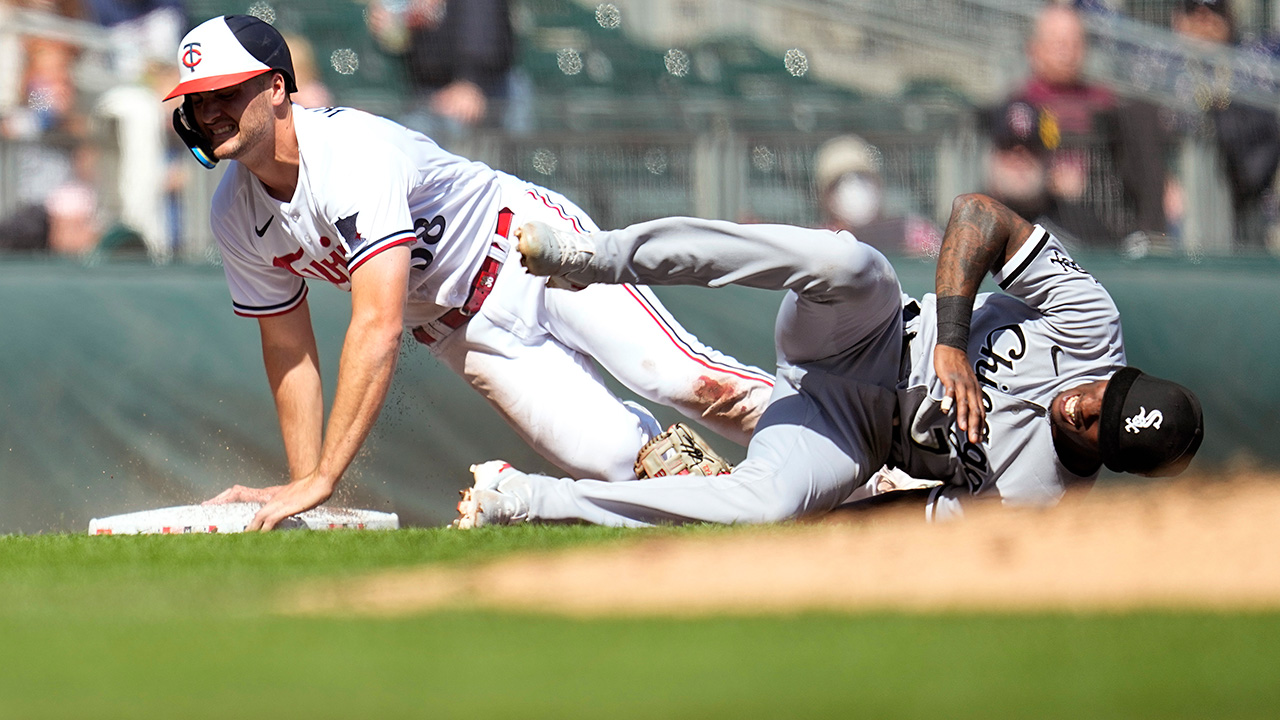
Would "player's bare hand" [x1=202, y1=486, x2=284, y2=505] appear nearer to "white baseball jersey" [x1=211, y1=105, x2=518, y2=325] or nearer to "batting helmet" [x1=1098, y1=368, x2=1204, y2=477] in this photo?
"white baseball jersey" [x1=211, y1=105, x2=518, y2=325]

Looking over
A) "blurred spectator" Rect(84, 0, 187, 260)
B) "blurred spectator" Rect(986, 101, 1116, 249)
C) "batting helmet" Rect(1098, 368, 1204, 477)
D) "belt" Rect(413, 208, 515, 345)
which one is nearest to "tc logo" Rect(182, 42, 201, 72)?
"belt" Rect(413, 208, 515, 345)

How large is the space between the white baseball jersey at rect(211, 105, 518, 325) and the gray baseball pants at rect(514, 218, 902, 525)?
25.3 inches

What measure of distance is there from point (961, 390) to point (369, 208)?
1526mm

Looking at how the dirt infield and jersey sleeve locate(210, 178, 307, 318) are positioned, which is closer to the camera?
the dirt infield

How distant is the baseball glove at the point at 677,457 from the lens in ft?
13.1

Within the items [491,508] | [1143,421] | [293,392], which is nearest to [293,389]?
[293,392]

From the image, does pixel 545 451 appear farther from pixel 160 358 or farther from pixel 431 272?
pixel 160 358

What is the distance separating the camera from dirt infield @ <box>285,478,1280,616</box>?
2.36 metres

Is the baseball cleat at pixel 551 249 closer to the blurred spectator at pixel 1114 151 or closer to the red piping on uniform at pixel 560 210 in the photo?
the red piping on uniform at pixel 560 210

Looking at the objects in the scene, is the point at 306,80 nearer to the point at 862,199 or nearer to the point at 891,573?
the point at 862,199

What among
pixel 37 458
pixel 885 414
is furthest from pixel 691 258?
pixel 37 458

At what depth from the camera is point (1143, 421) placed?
3.47 meters

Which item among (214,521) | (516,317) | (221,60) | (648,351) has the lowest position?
(214,521)

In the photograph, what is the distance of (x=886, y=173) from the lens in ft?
19.8
